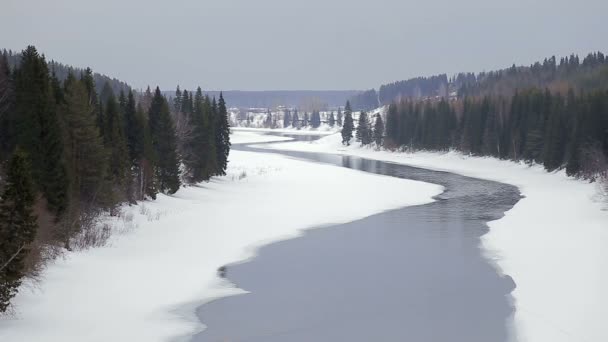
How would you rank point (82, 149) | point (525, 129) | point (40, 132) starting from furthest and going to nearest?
point (525, 129) → point (82, 149) → point (40, 132)

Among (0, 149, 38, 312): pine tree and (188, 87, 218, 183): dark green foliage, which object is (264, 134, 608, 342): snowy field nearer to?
(0, 149, 38, 312): pine tree

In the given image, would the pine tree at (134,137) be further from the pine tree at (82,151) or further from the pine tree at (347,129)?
the pine tree at (347,129)

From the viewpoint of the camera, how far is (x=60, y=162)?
2280 cm

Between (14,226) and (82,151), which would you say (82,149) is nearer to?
(82,151)

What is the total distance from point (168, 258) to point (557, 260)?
15.3 meters

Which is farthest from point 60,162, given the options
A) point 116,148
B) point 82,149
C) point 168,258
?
point 116,148

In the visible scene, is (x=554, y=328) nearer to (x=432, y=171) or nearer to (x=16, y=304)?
(x=16, y=304)

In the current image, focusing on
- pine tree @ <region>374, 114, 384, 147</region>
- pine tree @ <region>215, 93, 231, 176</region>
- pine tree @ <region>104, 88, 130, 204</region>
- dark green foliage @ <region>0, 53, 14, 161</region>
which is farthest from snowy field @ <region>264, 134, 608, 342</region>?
pine tree @ <region>374, 114, 384, 147</region>

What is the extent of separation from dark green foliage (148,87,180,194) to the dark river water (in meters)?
13.3

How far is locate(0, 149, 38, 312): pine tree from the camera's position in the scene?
1405 cm

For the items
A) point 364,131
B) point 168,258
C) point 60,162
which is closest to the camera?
point 60,162

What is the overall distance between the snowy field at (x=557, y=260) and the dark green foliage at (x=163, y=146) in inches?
817

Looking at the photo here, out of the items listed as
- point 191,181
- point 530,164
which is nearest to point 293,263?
point 191,181

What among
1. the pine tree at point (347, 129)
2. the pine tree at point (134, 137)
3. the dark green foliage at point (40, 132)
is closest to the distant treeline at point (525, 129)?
the pine tree at point (347, 129)
